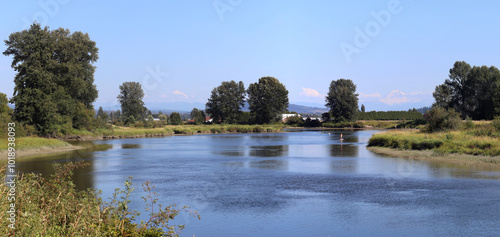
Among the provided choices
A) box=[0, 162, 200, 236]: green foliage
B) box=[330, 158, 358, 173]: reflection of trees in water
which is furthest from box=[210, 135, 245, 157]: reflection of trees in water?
box=[0, 162, 200, 236]: green foliage

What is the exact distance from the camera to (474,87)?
88.8 metres

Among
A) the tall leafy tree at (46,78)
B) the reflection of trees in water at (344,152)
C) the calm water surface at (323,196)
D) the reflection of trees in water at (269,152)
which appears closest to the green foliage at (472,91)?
the reflection of trees in water at (344,152)

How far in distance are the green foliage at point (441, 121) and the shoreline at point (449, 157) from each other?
35.8ft

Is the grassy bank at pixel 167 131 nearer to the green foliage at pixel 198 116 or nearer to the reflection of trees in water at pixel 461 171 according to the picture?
the green foliage at pixel 198 116

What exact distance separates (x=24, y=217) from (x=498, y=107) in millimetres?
82282

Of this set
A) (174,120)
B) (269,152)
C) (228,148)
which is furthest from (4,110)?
(174,120)

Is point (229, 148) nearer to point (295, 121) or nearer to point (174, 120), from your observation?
point (174, 120)

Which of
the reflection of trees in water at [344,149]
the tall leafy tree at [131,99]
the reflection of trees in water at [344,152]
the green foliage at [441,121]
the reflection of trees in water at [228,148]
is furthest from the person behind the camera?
the tall leafy tree at [131,99]

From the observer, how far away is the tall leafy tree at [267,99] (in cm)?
13225

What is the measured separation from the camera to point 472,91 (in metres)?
89.8

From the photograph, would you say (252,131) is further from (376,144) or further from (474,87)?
(376,144)

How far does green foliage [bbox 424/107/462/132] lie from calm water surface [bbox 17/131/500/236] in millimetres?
18787

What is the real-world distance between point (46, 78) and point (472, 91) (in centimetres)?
7541

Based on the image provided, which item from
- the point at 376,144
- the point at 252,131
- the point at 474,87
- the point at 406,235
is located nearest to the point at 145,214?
the point at 406,235
